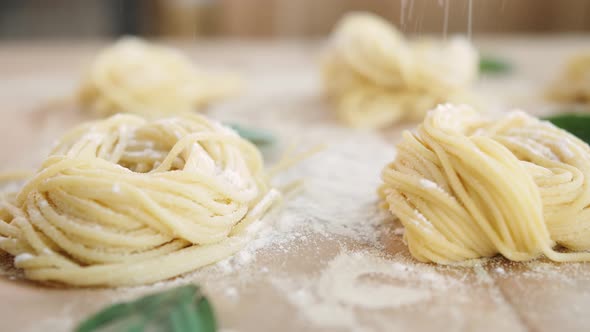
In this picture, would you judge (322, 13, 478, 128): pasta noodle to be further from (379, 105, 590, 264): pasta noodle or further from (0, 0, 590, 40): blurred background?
(0, 0, 590, 40): blurred background

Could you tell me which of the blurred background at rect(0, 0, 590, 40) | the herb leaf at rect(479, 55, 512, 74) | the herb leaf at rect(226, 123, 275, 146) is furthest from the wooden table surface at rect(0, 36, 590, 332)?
the blurred background at rect(0, 0, 590, 40)

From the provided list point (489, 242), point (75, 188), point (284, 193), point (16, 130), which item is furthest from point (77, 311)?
point (16, 130)

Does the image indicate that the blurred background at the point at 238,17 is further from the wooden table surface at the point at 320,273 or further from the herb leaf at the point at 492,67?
the wooden table surface at the point at 320,273

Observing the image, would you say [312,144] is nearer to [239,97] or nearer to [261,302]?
[239,97]

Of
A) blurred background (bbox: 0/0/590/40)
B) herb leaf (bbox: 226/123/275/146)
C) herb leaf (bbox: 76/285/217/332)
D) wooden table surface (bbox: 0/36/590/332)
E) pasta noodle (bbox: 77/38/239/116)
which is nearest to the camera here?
herb leaf (bbox: 76/285/217/332)

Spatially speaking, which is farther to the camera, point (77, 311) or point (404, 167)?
point (404, 167)

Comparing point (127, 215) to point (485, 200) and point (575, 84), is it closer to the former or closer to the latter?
point (485, 200)
